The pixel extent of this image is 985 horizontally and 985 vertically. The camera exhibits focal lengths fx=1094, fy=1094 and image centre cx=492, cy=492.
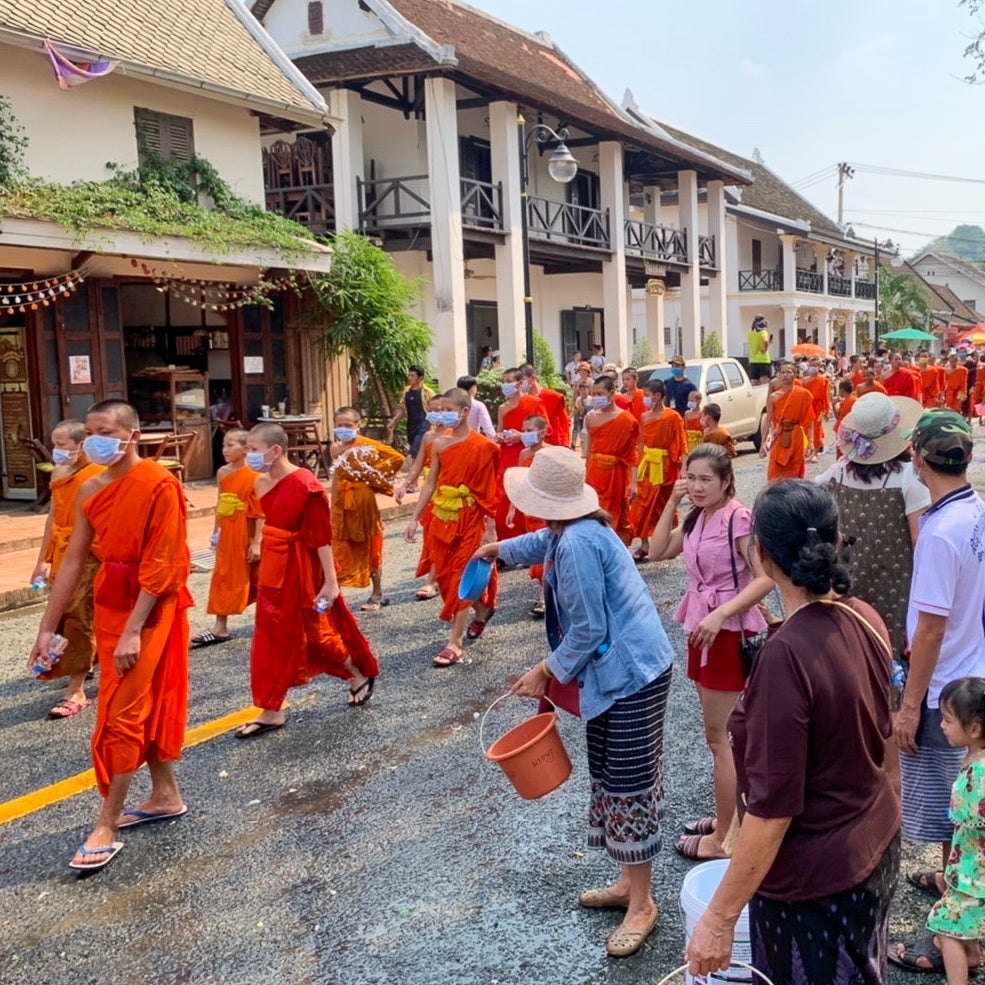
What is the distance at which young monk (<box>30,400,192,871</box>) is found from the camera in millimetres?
4383

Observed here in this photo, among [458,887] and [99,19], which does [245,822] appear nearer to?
[458,887]

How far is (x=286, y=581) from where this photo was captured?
224 inches

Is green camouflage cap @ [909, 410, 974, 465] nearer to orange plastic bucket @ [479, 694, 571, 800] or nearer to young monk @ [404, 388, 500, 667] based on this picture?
Answer: orange plastic bucket @ [479, 694, 571, 800]

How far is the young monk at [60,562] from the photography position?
250 inches

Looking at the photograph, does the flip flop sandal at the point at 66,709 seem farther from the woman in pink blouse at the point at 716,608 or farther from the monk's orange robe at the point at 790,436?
the monk's orange robe at the point at 790,436

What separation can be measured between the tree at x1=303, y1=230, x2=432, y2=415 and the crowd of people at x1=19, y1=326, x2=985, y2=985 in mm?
8288

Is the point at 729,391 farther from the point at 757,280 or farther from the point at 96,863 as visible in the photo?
the point at 757,280

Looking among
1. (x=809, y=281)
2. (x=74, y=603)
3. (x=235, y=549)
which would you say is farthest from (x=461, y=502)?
(x=809, y=281)

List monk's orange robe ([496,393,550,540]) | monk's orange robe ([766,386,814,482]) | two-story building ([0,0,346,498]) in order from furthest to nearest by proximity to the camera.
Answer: two-story building ([0,0,346,498]), monk's orange robe ([766,386,814,482]), monk's orange robe ([496,393,550,540])

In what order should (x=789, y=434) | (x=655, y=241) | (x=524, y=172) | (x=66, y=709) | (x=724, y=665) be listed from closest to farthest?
1. (x=724, y=665)
2. (x=66, y=709)
3. (x=789, y=434)
4. (x=524, y=172)
5. (x=655, y=241)

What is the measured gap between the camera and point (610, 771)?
360 centimetres

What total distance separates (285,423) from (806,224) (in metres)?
28.0

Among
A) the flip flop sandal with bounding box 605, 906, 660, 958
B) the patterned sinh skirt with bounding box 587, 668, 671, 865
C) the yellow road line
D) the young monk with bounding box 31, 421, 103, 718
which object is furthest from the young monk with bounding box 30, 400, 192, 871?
the flip flop sandal with bounding box 605, 906, 660, 958

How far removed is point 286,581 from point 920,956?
11.4ft
